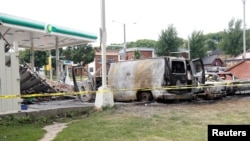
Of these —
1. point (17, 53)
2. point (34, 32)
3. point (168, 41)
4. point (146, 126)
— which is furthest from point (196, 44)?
point (146, 126)

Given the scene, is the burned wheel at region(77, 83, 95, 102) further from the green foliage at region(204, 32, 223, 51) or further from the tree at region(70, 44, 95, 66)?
the green foliage at region(204, 32, 223, 51)

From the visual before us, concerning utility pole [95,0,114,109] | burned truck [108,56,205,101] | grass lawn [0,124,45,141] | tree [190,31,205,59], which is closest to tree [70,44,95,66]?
tree [190,31,205,59]

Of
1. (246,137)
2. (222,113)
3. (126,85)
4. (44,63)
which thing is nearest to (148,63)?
(126,85)

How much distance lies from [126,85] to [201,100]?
11.7ft

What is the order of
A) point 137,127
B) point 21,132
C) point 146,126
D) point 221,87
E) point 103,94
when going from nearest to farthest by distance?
point 21,132, point 137,127, point 146,126, point 103,94, point 221,87

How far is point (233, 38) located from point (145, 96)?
4446cm

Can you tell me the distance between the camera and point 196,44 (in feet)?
179

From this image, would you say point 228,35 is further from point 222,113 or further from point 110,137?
point 110,137

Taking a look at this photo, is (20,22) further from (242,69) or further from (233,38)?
(233,38)

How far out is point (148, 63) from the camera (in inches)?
568

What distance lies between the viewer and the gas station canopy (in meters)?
19.3

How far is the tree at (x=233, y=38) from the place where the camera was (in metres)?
54.9

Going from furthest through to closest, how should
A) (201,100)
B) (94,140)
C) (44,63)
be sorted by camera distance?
(44,63), (201,100), (94,140)

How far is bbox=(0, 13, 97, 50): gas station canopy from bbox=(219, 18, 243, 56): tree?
114 feet
